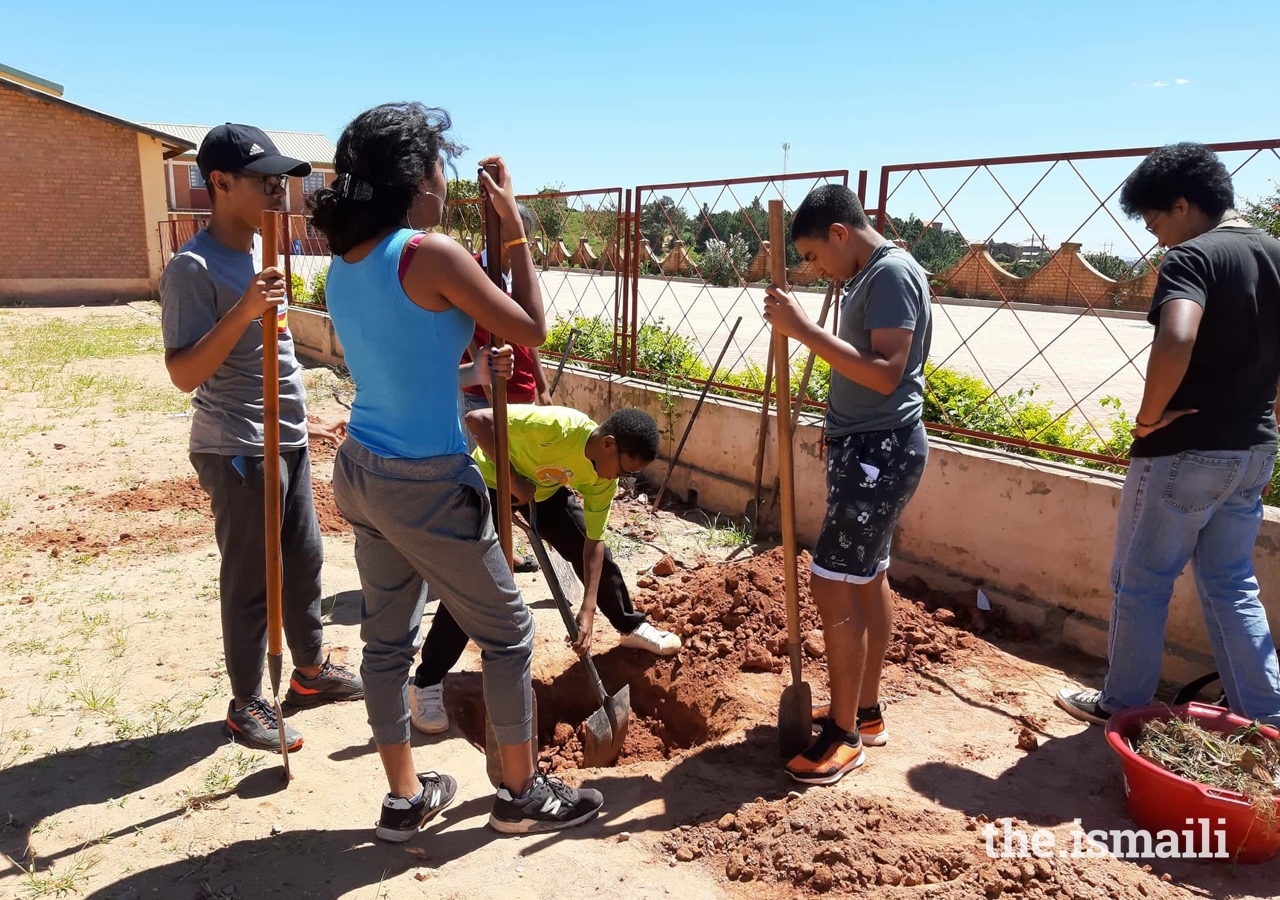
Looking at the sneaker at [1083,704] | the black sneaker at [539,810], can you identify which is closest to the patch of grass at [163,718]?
the black sneaker at [539,810]

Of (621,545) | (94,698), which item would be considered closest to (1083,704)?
(621,545)

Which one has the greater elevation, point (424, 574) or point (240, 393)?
point (240, 393)

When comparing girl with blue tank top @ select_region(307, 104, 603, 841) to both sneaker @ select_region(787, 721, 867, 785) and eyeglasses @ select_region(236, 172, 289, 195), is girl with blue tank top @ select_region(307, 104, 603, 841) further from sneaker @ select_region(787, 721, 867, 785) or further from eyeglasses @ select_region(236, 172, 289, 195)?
sneaker @ select_region(787, 721, 867, 785)

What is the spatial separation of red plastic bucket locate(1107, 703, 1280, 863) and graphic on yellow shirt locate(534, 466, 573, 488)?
1.86 meters

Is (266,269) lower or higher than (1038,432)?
higher

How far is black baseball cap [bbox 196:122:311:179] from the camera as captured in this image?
248 cm

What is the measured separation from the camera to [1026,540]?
3742 mm

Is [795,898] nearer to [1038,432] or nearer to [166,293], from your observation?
[166,293]

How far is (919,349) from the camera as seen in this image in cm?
253

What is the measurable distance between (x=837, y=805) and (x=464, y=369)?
5.37 feet

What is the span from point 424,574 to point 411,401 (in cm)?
44

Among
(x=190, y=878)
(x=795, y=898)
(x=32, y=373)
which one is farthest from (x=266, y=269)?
(x=32, y=373)

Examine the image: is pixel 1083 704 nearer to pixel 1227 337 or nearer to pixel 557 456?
pixel 1227 337

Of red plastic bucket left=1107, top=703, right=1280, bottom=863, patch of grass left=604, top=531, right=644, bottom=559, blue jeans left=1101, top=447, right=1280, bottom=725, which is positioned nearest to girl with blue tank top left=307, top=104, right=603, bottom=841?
red plastic bucket left=1107, top=703, right=1280, bottom=863
